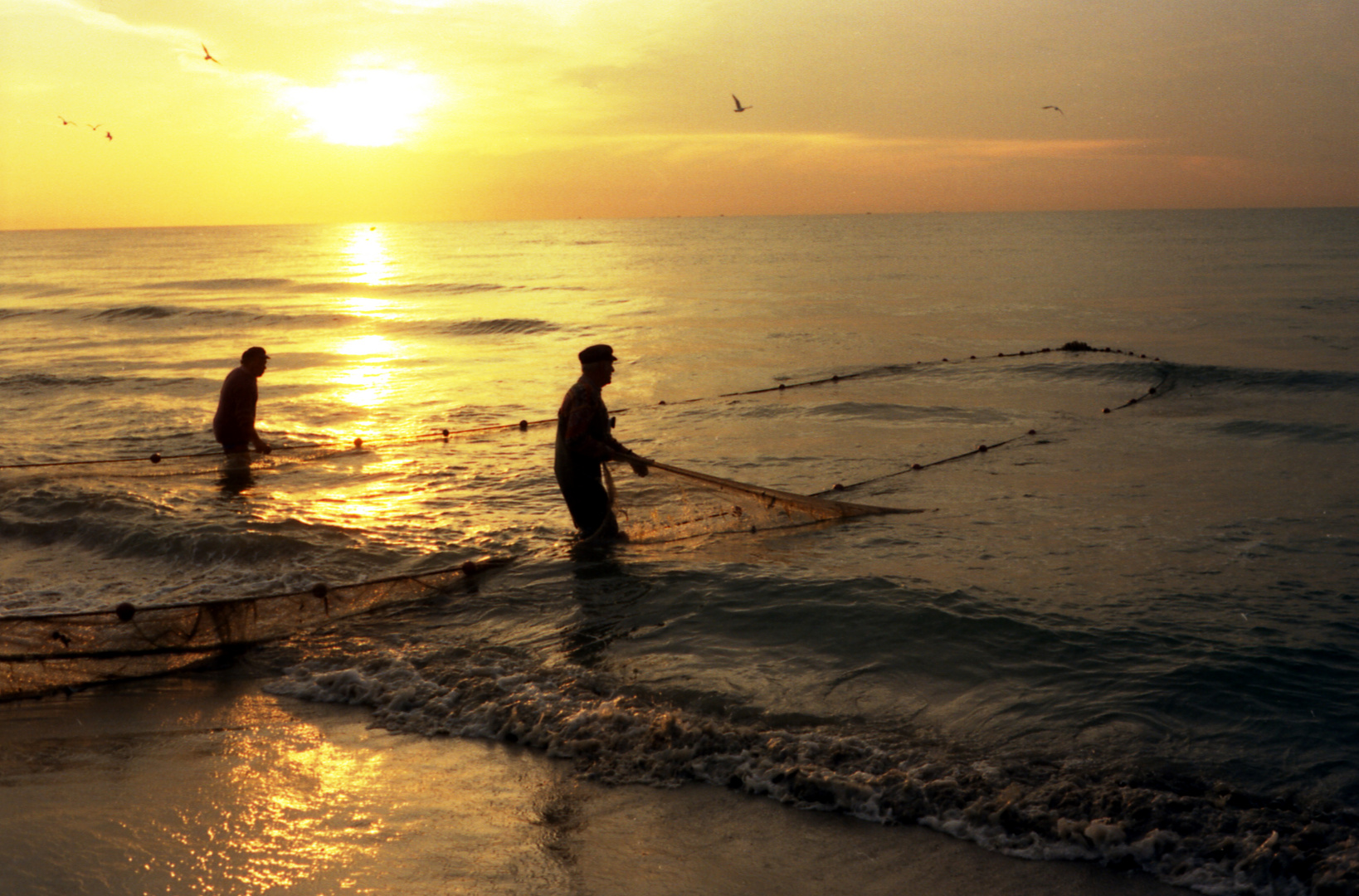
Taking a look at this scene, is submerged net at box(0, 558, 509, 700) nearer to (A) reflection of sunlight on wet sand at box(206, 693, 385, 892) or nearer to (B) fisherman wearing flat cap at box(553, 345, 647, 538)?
(A) reflection of sunlight on wet sand at box(206, 693, 385, 892)

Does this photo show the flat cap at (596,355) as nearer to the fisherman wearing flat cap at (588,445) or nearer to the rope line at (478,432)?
the fisherman wearing flat cap at (588,445)

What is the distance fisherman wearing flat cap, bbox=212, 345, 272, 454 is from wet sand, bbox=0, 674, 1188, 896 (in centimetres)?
610

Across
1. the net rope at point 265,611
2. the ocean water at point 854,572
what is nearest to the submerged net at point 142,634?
the net rope at point 265,611

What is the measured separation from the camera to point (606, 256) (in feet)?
309

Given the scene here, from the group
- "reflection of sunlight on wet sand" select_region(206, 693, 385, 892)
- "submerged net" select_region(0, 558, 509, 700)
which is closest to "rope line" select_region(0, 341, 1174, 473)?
"submerged net" select_region(0, 558, 509, 700)

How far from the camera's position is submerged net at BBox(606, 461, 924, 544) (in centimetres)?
828

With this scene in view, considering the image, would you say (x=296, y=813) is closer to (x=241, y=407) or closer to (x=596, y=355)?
(x=596, y=355)

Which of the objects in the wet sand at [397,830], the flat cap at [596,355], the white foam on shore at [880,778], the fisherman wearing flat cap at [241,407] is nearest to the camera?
the wet sand at [397,830]

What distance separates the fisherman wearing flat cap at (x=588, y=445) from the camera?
7.66 meters

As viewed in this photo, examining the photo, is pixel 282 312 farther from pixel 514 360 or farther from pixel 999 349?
pixel 999 349

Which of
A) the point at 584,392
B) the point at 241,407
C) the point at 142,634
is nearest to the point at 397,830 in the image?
the point at 142,634

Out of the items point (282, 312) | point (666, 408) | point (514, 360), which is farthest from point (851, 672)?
point (282, 312)

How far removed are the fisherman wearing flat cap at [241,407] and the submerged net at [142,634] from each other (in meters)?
5.05

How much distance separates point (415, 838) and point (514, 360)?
2239cm
